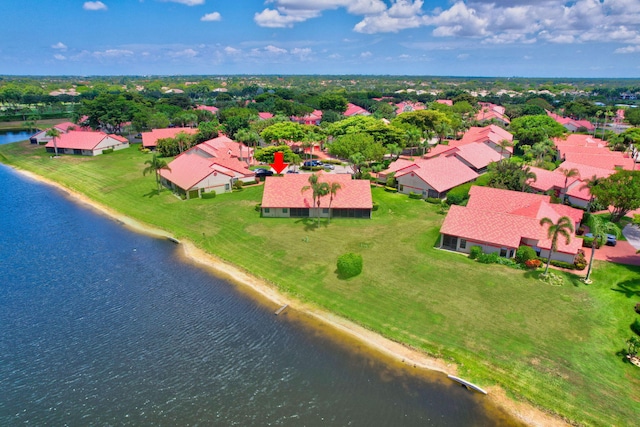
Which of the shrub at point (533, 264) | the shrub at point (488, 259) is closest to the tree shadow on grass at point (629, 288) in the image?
the shrub at point (533, 264)

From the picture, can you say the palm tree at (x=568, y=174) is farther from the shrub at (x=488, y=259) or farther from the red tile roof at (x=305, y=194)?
the red tile roof at (x=305, y=194)

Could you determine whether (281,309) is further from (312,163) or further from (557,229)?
(312,163)

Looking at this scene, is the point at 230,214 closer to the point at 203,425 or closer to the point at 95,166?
the point at 203,425

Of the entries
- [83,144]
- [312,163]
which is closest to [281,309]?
[312,163]

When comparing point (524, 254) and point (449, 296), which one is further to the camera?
point (524, 254)

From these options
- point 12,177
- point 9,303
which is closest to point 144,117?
point 12,177

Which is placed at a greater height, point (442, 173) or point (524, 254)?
point (442, 173)
